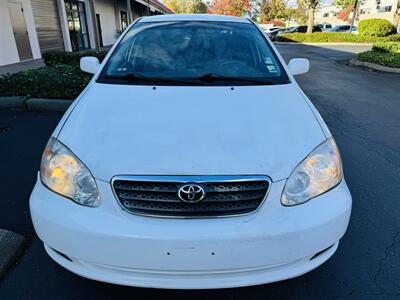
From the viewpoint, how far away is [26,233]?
8.77 feet

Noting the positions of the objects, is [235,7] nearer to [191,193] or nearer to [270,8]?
[270,8]

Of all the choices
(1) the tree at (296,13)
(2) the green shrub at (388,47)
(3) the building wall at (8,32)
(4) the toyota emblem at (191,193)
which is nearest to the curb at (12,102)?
(4) the toyota emblem at (191,193)

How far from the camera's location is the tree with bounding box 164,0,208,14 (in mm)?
65875

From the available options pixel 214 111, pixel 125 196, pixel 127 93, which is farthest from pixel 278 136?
pixel 127 93

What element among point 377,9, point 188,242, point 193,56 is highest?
point 193,56

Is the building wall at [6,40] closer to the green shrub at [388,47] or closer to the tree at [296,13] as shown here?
the green shrub at [388,47]

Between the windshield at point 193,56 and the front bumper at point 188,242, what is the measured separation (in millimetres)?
1189

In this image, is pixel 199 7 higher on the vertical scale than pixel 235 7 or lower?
higher

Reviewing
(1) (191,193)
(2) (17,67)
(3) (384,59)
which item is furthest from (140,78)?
Result: (3) (384,59)

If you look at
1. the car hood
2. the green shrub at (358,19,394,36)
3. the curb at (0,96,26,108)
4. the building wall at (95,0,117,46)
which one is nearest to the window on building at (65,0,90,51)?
the building wall at (95,0,117,46)

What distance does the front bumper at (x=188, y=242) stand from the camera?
164 centimetres

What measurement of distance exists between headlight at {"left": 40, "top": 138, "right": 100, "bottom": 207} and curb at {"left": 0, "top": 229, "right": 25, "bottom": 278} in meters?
0.82

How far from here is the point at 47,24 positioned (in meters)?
15.1

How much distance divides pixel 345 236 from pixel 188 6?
74885 millimetres
